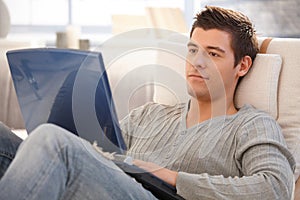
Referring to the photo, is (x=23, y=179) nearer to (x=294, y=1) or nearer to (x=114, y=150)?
(x=114, y=150)

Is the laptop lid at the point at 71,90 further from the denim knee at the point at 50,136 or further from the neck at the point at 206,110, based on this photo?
the neck at the point at 206,110

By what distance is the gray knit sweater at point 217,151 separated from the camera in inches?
58.4

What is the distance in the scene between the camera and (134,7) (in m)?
4.58

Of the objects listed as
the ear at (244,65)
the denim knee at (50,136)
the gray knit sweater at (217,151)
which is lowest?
the gray knit sweater at (217,151)

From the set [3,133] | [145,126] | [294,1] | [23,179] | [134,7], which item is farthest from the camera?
[134,7]

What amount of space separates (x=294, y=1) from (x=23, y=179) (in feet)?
8.13

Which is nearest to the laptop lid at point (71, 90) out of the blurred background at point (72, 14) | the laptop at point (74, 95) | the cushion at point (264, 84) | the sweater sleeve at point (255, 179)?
the laptop at point (74, 95)

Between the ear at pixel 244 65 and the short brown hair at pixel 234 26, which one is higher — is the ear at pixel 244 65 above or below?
below

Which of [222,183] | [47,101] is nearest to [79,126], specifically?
[47,101]

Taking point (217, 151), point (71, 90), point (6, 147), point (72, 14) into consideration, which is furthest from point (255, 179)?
point (72, 14)

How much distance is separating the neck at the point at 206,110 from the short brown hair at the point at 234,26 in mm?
131

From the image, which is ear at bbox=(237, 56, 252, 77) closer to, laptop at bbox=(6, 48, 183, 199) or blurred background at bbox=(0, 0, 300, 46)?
laptop at bbox=(6, 48, 183, 199)

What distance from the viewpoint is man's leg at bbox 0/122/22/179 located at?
1608mm

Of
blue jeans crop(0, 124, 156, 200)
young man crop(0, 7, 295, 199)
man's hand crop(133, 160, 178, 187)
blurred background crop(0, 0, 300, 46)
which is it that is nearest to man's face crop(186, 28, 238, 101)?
young man crop(0, 7, 295, 199)
